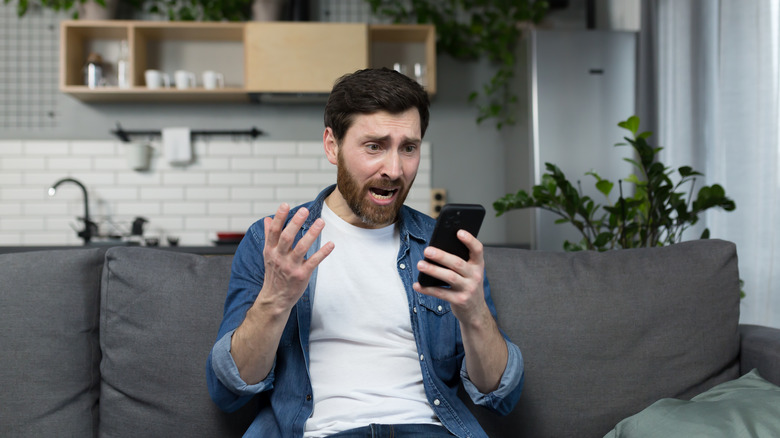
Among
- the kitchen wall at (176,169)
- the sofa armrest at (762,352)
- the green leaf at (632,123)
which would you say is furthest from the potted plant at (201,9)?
the sofa armrest at (762,352)

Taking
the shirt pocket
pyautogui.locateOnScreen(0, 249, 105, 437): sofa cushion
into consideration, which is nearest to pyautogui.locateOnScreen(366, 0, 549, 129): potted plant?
the shirt pocket

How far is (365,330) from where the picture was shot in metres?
1.26

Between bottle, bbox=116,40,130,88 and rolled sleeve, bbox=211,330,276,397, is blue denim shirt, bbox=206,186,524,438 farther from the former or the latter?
bottle, bbox=116,40,130,88

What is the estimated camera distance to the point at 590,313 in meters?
1.42

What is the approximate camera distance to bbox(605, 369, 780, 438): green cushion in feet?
3.59

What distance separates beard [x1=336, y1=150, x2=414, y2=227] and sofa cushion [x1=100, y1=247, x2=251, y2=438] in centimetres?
33

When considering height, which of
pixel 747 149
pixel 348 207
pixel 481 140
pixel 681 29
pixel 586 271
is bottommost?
pixel 586 271

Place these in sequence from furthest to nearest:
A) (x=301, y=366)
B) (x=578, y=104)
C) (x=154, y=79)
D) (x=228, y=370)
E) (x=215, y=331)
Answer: (x=154, y=79) → (x=578, y=104) → (x=215, y=331) → (x=301, y=366) → (x=228, y=370)

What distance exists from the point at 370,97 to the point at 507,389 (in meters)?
0.63

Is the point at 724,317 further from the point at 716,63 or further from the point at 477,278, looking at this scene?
the point at 716,63

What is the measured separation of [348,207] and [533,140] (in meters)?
2.14

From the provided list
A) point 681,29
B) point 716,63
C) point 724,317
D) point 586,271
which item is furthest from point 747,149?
point 586,271

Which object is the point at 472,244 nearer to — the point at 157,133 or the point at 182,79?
the point at 182,79

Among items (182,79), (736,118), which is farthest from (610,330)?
(182,79)
